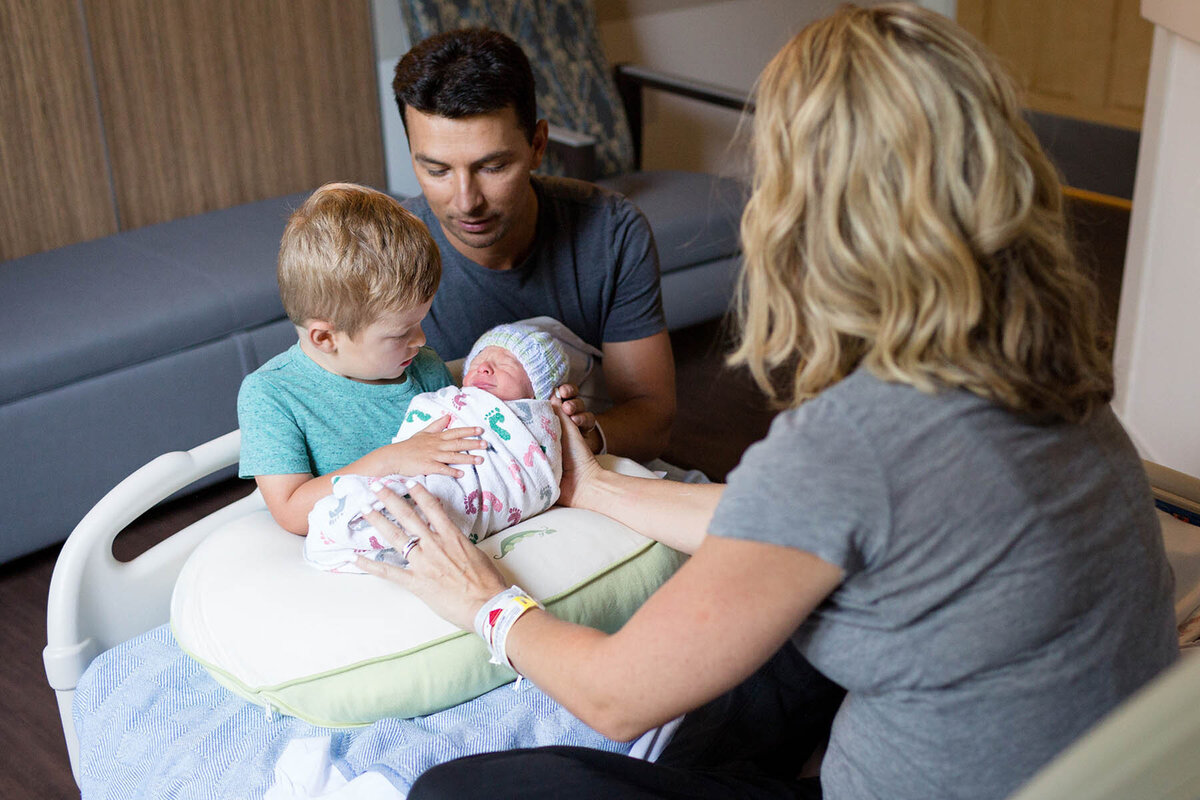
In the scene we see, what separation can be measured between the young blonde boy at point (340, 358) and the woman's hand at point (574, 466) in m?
0.19

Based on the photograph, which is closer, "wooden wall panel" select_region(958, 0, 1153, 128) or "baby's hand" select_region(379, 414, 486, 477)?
"baby's hand" select_region(379, 414, 486, 477)

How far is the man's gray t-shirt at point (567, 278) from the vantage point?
75.2 inches

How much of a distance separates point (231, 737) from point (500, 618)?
383 millimetres

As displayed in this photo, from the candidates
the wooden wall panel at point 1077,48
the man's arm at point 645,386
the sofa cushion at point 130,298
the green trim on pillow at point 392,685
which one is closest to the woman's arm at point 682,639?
the green trim on pillow at point 392,685

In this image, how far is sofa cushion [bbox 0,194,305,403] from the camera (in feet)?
7.82

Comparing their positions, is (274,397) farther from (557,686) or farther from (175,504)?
(175,504)

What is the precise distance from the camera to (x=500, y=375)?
156 cm

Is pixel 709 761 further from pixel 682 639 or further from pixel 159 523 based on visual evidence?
pixel 159 523

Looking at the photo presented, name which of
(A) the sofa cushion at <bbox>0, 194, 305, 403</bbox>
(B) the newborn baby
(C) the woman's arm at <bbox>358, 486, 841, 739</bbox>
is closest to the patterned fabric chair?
(A) the sofa cushion at <bbox>0, 194, 305, 403</bbox>

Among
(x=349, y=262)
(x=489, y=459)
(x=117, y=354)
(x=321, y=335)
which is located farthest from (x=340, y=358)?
(x=117, y=354)

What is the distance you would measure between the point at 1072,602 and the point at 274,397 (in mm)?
1012

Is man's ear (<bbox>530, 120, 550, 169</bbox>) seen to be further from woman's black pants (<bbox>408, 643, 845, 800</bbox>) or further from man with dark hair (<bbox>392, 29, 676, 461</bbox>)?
woman's black pants (<bbox>408, 643, 845, 800</bbox>)

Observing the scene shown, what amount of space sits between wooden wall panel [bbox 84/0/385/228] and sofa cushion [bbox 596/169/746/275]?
2.82 ft

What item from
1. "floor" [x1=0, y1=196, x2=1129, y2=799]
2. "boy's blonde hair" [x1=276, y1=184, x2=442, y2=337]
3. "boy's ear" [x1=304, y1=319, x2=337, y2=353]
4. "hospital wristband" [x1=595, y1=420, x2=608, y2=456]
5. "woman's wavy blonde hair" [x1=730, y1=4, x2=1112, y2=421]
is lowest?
"floor" [x1=0, y1=196, x2=1129, y2=799]
